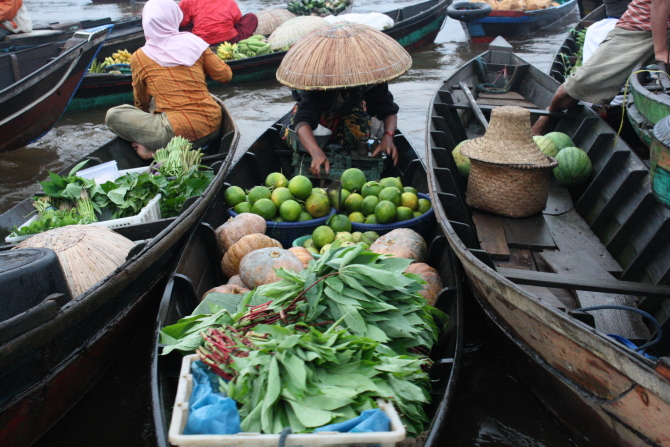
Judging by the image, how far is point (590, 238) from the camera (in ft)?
12.4

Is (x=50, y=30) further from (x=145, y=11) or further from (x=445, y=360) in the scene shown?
(x=445, y=360)

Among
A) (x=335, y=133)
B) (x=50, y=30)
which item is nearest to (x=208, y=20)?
(x=50, y=30)

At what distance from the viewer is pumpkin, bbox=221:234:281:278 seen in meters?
3.46

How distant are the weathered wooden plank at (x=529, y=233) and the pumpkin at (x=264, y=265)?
1608 millimetres

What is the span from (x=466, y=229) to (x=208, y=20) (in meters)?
9.09

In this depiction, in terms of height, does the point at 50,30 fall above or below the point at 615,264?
below

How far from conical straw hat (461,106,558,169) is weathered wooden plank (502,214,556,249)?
0.48 m

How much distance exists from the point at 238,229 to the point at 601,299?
2434 millimetres

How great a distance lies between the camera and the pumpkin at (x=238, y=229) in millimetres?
3673

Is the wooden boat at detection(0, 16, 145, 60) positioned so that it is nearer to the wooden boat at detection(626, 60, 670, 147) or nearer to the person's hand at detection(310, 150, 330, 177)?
the person's hand at detection(310, 150, 330, 177)

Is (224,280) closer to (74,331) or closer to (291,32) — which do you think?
(74,331)

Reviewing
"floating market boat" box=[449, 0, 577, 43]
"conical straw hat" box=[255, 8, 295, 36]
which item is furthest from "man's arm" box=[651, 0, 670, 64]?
"conical straw hat" box=[255, 8, 295, 36]

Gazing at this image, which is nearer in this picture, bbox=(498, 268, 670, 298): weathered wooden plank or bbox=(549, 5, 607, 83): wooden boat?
bbox=(498, 268, 670, 298): weathered wooden plank

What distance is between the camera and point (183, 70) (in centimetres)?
524
